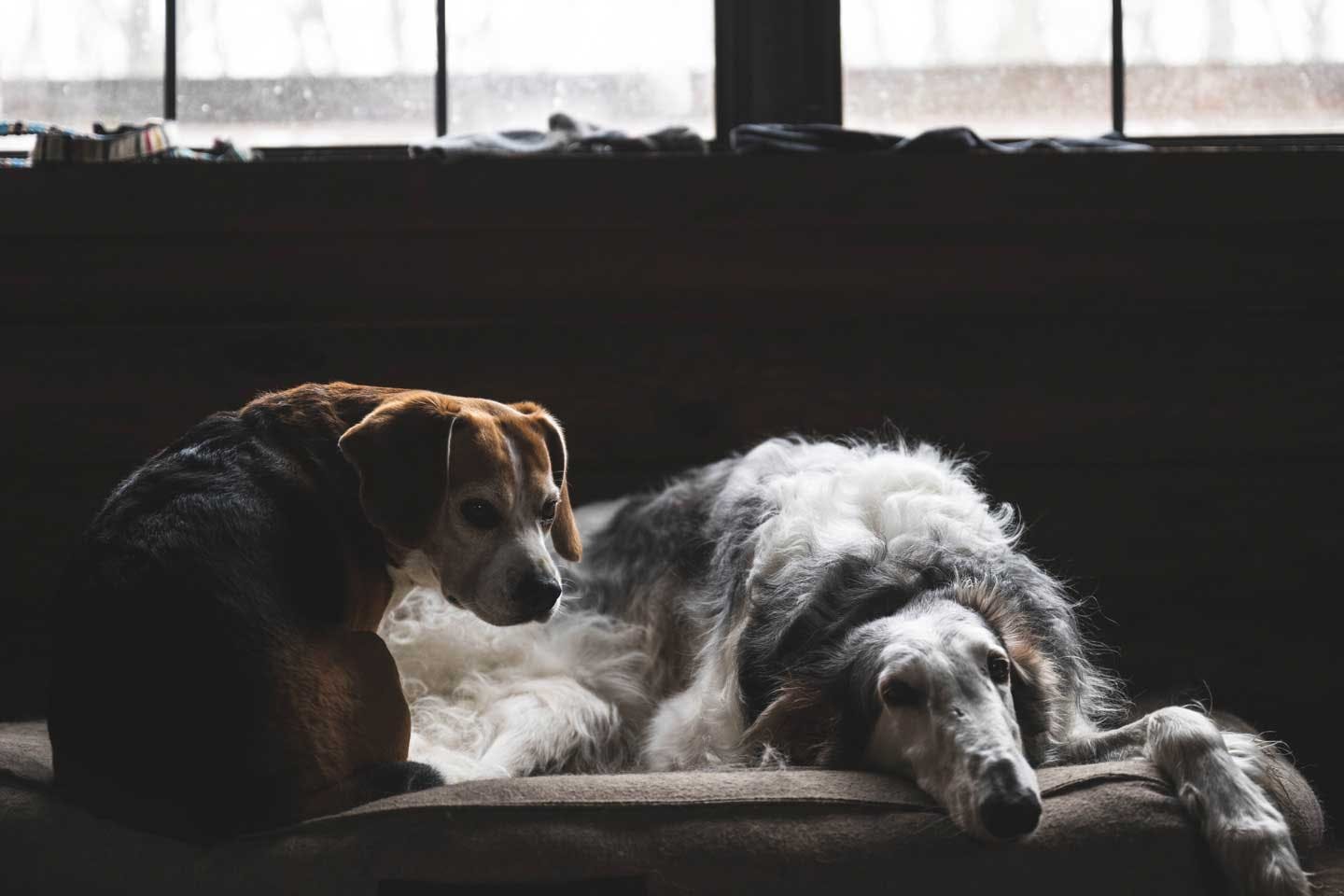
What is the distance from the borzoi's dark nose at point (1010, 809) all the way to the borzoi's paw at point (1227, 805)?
0.73 feet

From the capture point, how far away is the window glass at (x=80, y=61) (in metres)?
2.88

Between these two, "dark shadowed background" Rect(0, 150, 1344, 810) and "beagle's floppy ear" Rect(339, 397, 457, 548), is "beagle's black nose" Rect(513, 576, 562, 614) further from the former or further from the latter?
"dark shadowed background" Rect(0, 150, 1344, 810)

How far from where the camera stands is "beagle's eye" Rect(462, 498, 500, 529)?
1571 millimetres

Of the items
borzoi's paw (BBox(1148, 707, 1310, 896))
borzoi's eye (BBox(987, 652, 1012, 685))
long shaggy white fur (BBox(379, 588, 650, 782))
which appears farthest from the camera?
long shaggy white fur (BBox(379, 588, 650, 782))

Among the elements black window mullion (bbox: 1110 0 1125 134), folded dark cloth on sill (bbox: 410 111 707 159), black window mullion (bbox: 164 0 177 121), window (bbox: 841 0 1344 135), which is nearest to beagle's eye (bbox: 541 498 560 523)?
folded dark cloth on sill (bbox: 410 111 707 159)

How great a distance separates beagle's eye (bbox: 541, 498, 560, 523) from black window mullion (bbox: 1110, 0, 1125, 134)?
75.9 inches

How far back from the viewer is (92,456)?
2.62 m

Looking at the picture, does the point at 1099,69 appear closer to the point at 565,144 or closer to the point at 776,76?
the point at 776,76

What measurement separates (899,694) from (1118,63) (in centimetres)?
201

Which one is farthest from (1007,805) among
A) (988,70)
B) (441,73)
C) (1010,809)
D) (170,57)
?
(170,57)

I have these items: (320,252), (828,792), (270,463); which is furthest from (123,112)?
(828,792)

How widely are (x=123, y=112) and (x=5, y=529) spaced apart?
104cm

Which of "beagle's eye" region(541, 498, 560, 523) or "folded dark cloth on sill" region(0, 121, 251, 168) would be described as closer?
"beagle's eye" region(541, 498, 560, 523)

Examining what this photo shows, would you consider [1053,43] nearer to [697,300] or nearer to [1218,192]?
[1218,192]
